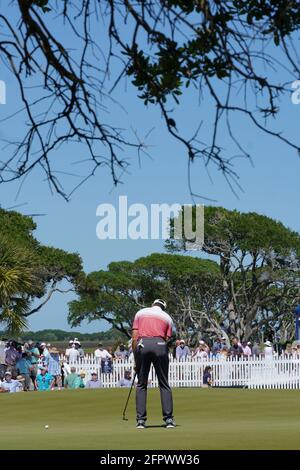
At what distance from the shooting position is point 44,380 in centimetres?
3519

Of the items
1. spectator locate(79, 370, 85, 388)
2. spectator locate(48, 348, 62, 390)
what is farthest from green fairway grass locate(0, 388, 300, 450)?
spectator locate(48, 348, 62, 390)

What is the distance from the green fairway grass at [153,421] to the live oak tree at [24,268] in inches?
538

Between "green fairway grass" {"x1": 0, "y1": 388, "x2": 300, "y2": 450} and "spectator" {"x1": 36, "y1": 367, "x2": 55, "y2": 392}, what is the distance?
23.5ft

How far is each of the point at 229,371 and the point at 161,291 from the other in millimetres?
50250

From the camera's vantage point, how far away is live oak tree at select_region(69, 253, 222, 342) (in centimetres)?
8406

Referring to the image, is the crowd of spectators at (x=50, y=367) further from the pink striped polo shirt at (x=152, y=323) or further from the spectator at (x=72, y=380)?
the pink striped polo shirt at (x=152, y=323)

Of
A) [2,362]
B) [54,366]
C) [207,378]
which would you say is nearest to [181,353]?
[207,378]

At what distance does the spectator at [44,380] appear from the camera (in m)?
34.9

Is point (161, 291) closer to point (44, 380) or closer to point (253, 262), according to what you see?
point (253, 262)

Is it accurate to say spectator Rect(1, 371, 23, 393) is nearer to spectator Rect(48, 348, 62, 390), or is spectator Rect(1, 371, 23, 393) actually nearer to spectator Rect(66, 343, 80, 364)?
spectator Rect(48, 348, 62, 390)
